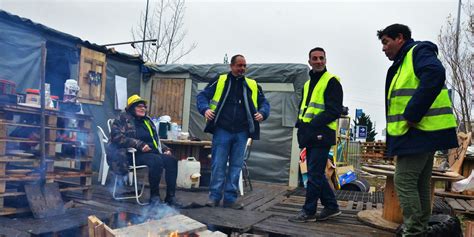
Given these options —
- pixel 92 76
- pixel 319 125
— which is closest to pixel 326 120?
pixel 319 125

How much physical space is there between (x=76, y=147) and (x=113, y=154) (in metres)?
0.45

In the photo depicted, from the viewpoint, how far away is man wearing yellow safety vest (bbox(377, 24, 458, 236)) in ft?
8.39

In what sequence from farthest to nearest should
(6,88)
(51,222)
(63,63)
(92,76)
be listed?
(92,76) < (63,63) < (6,88) < (51,222)

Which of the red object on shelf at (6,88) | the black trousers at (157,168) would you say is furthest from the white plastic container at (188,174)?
the red object on shelf at (6,88)

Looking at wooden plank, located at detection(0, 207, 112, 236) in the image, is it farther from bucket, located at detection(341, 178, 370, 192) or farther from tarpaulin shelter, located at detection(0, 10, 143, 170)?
bucket, located at detection(341, 178, 370, 192)

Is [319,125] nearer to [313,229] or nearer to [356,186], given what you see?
[313,229]

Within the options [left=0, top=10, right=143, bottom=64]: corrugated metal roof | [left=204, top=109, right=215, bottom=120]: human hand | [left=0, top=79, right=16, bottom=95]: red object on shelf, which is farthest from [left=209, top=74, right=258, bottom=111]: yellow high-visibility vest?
[left=0, top=10, right=143, bottom=64]: corrugated metal roof

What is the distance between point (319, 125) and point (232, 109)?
1169 millimetres

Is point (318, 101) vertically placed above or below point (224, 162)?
above

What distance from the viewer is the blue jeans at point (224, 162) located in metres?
4.49

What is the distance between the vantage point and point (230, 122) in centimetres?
443

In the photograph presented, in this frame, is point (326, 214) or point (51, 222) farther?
point (326, 214)

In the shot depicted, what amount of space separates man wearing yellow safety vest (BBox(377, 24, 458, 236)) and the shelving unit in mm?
3385

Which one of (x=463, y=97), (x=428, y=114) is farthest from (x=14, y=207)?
(x=463, y=97)
